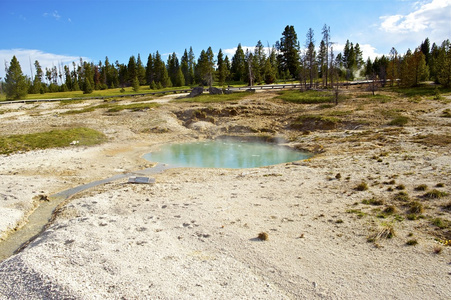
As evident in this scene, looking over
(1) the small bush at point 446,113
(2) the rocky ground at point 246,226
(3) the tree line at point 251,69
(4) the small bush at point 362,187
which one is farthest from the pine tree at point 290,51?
(4) the small bush at point 362,187

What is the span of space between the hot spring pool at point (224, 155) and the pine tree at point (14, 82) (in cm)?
5508

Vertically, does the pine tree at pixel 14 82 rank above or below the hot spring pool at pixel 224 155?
above

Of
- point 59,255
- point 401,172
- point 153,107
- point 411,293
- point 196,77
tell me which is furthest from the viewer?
point 196,77

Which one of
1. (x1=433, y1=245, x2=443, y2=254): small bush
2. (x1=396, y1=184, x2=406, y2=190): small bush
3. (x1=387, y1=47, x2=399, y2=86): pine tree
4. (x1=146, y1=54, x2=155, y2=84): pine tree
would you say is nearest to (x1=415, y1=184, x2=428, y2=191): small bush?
(x1=396, y1=184, x2=406, y2=190): small bush

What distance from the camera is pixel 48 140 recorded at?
2714cm

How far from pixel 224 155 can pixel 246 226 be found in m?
14.9

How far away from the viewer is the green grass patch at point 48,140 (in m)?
25.0

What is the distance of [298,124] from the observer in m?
33.0

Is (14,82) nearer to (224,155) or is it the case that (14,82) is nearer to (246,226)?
(224,155)

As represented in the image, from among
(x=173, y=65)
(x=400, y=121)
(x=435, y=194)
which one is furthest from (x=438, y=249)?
(x=173, y=65)

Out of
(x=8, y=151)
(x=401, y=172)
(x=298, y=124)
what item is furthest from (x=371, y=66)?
(x=8, y=151)

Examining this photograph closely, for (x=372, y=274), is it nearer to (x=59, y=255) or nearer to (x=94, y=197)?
(x=59, y=255)

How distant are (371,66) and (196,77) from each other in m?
51.8

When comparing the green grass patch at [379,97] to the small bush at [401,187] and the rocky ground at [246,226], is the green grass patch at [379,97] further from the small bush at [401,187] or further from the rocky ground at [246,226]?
the small bush at [401,187]
